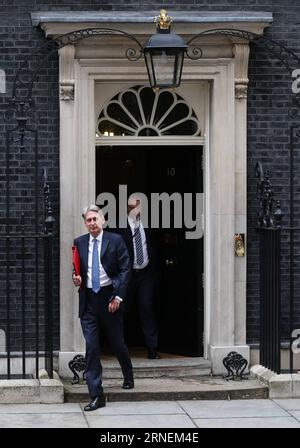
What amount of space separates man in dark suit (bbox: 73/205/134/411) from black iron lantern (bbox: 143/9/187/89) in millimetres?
1352

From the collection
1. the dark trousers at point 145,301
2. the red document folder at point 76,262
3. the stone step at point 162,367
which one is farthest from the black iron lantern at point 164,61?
the stone step at point 162,367

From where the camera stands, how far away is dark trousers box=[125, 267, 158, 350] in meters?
13.0

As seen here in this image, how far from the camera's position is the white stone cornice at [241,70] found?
12.3 metres

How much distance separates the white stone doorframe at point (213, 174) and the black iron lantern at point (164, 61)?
103 centimetres

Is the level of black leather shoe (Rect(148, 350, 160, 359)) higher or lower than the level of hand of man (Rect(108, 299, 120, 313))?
lower

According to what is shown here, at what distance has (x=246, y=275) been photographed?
12.5 meters

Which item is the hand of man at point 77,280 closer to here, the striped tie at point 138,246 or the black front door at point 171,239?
the striped tie at point 138,246

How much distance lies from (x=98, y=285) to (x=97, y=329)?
0.41m

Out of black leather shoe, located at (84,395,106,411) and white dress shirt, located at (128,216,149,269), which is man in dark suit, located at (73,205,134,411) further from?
white dress shirt, located at (128,216,149,269)

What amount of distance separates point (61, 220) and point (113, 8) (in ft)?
7.33

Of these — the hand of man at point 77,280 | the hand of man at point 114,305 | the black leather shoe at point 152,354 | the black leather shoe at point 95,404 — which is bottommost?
the black leather shoe at point 95,404

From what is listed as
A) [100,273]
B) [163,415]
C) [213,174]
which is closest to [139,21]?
[213,174]

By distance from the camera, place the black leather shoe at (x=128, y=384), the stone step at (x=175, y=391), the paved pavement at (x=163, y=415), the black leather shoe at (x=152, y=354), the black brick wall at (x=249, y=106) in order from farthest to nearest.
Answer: the black leather shoe at (x=152, y=354) < the black brick wall at (x=249, y=106) < the black leather shoe at (x=128, y=384) < the stone step at (x=175, y=391) < the paved pavement at (x=163, y=415)

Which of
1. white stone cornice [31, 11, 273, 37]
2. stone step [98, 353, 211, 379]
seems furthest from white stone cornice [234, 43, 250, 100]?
stone step [98, 353, 211, 379]
